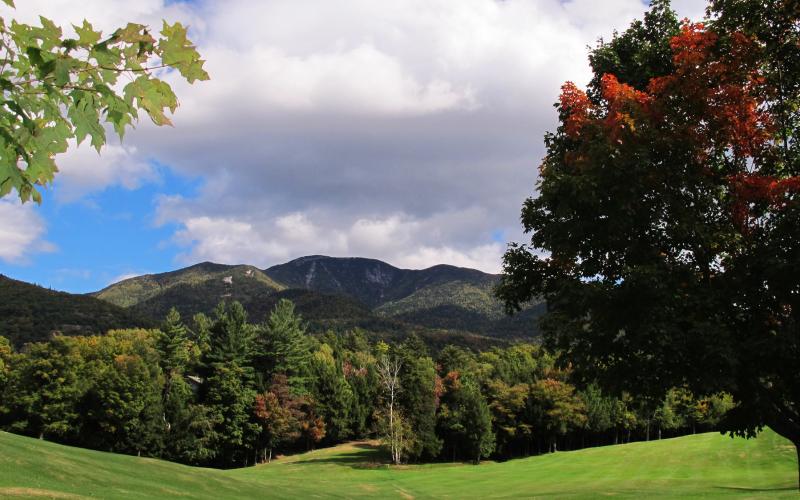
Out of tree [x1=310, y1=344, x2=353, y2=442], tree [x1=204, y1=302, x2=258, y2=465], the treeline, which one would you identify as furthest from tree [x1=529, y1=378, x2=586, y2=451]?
tree [x1=204, y1=302, x2=258, y2=465]

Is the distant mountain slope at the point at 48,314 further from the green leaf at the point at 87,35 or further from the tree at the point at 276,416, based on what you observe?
the green leaf at the point at 87,35

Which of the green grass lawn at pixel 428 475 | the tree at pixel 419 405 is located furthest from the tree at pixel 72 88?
the tree at pixel 419 405

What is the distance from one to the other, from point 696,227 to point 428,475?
47.0m

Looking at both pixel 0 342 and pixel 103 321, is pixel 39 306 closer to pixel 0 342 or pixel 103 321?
pixel 103 321

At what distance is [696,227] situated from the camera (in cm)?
1138

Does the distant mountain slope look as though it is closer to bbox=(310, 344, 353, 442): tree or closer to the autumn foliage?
bbox=(310, 344, 353, 442): tree

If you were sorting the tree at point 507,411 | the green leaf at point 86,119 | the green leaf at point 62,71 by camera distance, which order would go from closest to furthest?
the green leaf at point 62,71
the green leaf at point 86,119
the tree at point 507,411

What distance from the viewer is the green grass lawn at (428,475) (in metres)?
23.2

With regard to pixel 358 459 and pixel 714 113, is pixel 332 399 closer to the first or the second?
pixel 358 459

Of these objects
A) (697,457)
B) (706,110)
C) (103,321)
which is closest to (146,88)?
(706,110)

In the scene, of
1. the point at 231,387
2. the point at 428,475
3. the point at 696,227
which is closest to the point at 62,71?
the point at 696,227

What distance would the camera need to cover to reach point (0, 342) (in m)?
80.6

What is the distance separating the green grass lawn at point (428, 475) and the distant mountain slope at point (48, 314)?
97.8 metres

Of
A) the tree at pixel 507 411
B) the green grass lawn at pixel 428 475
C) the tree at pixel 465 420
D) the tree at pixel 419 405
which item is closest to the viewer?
the green grass lawn at pixel 428 475
